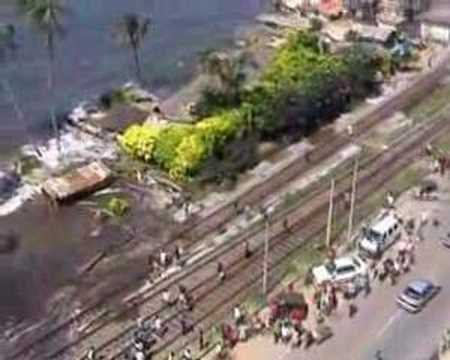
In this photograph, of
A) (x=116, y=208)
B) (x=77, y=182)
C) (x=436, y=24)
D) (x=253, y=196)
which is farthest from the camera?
(x=436, y=24)

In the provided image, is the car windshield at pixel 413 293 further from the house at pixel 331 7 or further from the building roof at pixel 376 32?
the house at pixel 331 7

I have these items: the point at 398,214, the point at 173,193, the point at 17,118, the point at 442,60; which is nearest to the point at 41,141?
the point at 17,118

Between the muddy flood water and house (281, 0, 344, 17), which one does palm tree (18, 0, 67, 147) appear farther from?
house (281, 0, 344, 17)

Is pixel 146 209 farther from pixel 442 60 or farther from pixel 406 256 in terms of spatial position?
pixel 442 60

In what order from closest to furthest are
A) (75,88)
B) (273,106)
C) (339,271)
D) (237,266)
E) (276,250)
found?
1. (339,271)
2. (237,266)
3. (276,250)
4. (273,106)
5. (75,88)

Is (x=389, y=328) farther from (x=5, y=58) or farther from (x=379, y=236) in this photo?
(x=5, y=58)

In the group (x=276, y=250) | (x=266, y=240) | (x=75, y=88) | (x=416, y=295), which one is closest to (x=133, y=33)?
(x=75, y=88)
